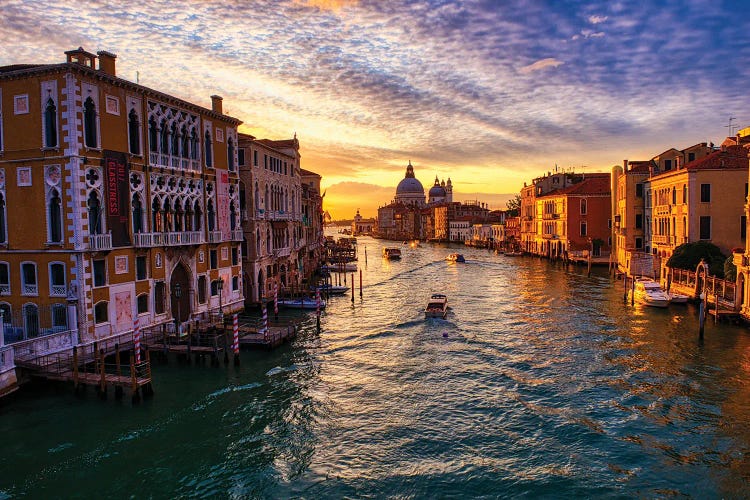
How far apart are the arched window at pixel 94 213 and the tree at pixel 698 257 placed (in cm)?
3099

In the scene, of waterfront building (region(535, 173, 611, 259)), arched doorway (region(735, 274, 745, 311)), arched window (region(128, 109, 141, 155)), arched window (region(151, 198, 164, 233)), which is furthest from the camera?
waterfront building (region(535, 173, 611, 259))

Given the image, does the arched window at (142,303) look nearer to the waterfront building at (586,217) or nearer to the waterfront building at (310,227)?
the waterfront building at (310,227)

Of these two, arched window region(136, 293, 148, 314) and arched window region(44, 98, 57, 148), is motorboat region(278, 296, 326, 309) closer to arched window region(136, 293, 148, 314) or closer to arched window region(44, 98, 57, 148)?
arched window region(136, 293, 148, 314)

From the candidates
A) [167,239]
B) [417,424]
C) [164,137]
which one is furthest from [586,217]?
[417,424]

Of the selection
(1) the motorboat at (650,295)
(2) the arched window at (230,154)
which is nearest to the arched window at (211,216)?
(2) the arched window at (230,154)

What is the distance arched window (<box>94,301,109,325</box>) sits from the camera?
1973cm

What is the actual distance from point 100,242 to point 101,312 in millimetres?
2563

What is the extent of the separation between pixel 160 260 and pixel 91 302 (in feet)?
14.8

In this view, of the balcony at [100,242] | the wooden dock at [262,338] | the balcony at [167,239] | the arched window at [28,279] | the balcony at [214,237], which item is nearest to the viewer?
the balcony at [100,242]

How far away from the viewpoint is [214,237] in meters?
27.7

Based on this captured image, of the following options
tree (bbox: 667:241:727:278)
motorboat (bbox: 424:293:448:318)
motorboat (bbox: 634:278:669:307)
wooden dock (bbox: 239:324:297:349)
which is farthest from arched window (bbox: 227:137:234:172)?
tree (bbox: 667:241:727:278)

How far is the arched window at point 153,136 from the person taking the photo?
75.3 feet

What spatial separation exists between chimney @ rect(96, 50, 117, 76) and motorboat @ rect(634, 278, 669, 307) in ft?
98.7

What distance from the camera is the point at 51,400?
17.0 meters
